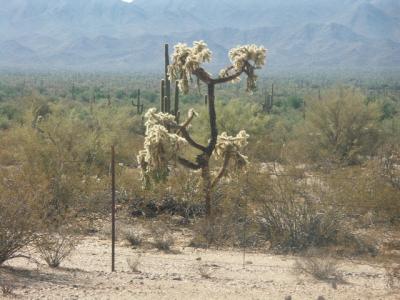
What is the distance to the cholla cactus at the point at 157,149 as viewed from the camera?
13.6m

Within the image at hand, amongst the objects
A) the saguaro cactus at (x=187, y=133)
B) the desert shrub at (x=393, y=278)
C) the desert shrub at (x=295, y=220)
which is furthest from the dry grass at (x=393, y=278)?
the saguaro cactus at (x=187, y=133)

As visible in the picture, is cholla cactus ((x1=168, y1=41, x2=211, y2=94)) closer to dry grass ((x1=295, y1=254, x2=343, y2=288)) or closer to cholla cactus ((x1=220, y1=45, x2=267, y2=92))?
cholla cactus ((x1=220, y1=45, x2=267, y2=92))

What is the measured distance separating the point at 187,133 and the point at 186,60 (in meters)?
1.64

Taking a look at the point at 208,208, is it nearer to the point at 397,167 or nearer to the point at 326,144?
the point at 397,167

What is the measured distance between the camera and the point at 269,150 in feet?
69.3

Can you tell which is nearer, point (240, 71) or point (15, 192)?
point (15, 192)

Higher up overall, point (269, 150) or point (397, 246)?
point (269, 150)

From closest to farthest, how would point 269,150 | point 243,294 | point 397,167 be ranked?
point 243,294
point 397,167
point 269,150

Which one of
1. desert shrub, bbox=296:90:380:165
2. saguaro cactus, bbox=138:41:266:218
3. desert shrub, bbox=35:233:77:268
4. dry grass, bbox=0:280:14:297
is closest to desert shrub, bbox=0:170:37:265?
desert shrub, bbox=35:233:77:268

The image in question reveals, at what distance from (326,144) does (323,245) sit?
1480 centimetres

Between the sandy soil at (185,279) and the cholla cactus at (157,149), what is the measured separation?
169 centimetres

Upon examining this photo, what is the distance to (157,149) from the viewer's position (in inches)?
537

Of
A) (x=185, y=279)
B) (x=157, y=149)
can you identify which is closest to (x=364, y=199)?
(x=157, y=149)

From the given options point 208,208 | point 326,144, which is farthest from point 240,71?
point 326,144
